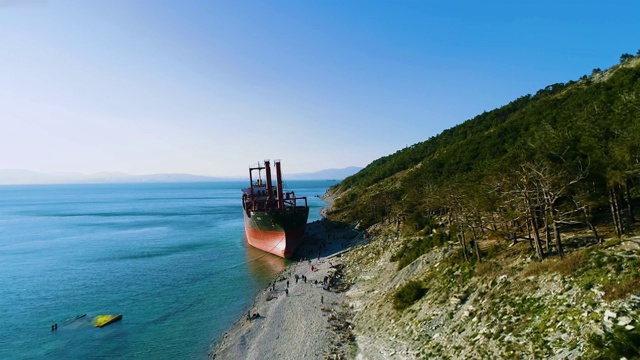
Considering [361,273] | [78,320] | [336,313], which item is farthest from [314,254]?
[78,320]

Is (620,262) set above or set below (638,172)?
below

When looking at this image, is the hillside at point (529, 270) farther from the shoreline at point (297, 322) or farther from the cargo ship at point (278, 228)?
the cargo ship at point (278, 228)

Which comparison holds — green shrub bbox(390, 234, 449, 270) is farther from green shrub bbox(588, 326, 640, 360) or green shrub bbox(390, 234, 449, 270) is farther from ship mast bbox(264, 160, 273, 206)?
ship mast bbox(264, 160, 273, 206)

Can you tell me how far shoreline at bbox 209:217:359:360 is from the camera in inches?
1117

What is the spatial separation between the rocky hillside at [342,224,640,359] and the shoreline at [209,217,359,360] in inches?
80.4

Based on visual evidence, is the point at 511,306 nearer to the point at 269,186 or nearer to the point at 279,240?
the point at 279,240

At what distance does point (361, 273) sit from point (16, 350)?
1362 inches

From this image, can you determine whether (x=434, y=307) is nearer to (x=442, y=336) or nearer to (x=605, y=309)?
(x=442, y=336)

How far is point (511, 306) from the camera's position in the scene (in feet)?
67.7

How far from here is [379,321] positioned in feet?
93.1

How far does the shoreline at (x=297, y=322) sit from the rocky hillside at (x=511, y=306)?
2041mm

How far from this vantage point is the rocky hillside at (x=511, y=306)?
15.8 metres

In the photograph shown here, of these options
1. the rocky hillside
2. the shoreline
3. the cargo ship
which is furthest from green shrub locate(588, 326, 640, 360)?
the cargo ship

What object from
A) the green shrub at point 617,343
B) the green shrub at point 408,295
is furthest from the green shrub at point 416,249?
the green shrub at point 617,343
